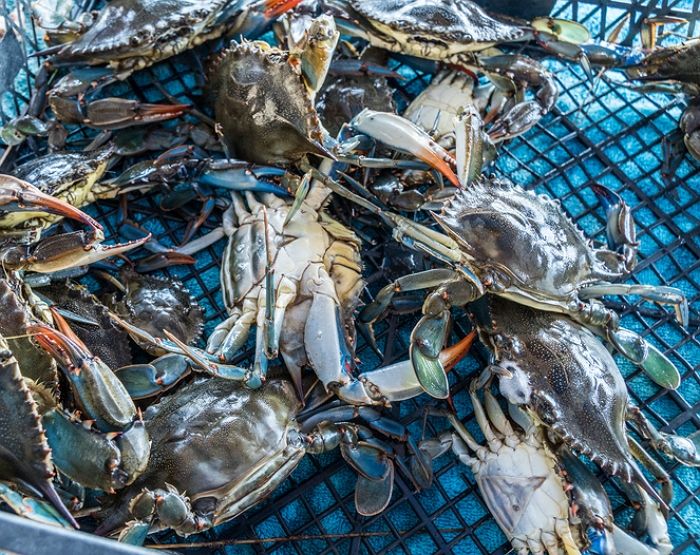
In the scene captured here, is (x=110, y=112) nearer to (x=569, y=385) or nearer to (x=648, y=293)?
(x=569, y=385)

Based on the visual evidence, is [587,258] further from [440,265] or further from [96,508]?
[96,508]

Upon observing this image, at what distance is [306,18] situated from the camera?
2.91m

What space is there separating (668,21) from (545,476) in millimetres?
2076

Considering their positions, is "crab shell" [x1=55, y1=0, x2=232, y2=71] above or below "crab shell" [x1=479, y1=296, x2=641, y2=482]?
above

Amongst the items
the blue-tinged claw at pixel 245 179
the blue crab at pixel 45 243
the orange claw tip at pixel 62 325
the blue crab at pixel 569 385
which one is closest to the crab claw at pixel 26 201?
the blue crab at pixel 45 243

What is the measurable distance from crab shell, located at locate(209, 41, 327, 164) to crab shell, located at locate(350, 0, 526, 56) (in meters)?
0.51

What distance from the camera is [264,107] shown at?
265 cm

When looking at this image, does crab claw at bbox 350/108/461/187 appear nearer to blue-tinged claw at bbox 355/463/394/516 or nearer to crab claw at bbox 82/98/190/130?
crab claw at bbox 82/98/190/130

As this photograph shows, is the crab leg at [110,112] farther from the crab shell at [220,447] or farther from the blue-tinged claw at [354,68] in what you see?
the crab shell at [220,447]

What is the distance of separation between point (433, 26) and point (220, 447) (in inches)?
70.3

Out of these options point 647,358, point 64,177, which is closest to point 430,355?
point 647,358

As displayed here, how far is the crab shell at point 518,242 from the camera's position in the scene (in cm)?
237

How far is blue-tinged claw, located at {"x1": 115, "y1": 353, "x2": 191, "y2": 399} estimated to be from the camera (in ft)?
7.46

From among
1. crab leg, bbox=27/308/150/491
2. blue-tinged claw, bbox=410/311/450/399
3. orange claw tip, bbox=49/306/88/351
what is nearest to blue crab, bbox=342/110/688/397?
blue-tinged claw, bbox=410/311/450/399
